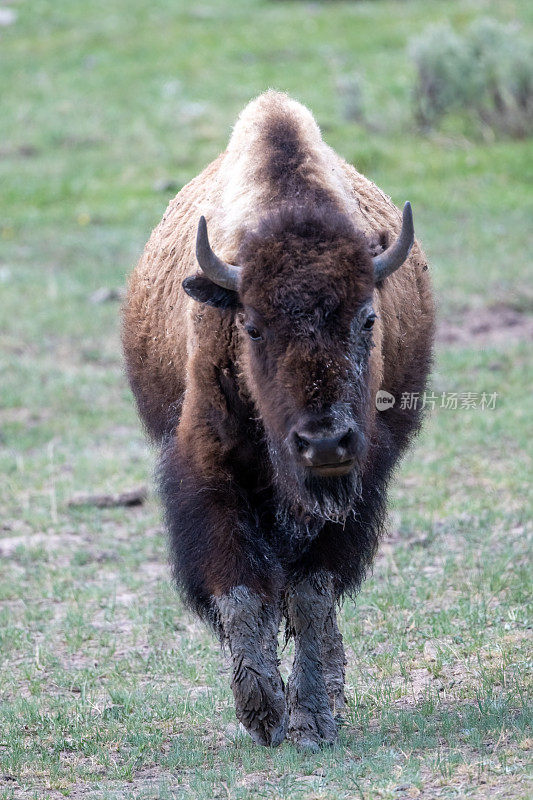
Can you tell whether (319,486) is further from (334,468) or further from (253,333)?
(253,333)

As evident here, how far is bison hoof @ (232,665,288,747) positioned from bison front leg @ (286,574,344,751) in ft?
0.48

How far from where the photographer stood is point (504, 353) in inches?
461

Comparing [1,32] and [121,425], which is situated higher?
[121,425]

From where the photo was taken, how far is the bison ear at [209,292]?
16.1ft

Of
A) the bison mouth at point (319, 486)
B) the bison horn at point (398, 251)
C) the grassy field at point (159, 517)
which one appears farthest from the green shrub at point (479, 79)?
the bison mouth at point (319, 486)

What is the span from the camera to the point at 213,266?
4.80 m

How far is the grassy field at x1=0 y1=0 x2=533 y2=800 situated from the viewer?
4.84 metres

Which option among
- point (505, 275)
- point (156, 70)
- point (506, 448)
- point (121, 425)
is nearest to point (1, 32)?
point (156, 70)

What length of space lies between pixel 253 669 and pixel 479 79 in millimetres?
16394

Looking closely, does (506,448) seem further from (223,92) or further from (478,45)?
(223,92)

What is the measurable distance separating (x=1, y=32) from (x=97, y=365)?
57.5ft

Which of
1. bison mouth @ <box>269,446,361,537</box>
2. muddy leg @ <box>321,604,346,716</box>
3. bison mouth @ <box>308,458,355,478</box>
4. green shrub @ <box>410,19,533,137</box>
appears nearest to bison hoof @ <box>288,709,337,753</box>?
muddy leg @ <box>321,604,346,716</box>

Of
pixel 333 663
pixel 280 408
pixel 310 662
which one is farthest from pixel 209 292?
pixel 333 663

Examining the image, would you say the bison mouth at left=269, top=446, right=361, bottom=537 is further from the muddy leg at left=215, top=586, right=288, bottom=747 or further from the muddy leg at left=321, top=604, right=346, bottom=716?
the muddy leg at left=321, top=604, right=346, bottom=716
